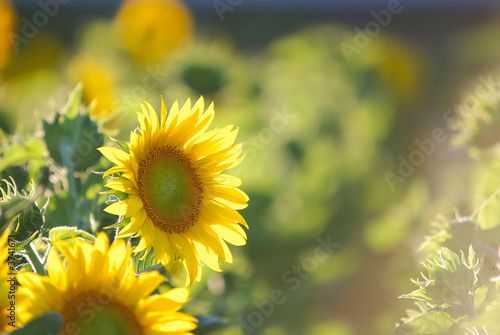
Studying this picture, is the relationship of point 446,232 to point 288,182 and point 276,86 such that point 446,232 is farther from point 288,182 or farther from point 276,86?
point 276,86

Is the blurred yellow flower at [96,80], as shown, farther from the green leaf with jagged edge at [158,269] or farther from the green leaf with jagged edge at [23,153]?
the green leaf with jagged edge at [158,269]

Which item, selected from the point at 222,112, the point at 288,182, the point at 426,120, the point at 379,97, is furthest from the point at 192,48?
the point at 426,120

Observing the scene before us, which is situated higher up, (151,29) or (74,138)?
(151,29)

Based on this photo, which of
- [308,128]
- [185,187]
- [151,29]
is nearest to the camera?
[185,187]

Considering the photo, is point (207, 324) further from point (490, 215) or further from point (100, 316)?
point (490, 215)

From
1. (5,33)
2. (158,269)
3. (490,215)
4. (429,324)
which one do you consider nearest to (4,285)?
(158,269)

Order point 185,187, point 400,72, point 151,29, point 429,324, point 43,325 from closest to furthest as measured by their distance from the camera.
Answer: point 43,325
point 429,324
point 185,187
point 151,29
point 400,72

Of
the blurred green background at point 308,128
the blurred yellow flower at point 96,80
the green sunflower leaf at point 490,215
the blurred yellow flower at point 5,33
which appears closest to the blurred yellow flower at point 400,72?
the blurred green background at point 308,128
